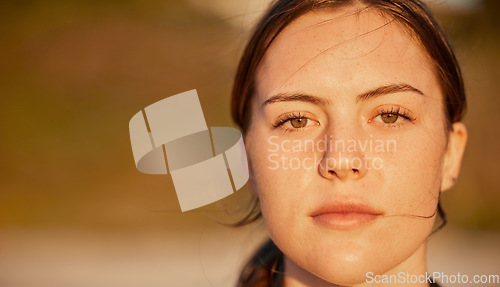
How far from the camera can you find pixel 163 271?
432 cm

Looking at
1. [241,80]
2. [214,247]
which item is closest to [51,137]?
[214,247]

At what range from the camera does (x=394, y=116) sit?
1306 mm

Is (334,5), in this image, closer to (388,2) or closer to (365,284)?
(388,2)

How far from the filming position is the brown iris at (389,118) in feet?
4.26

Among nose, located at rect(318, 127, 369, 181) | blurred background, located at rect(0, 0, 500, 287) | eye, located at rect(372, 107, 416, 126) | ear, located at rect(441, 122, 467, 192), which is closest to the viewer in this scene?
nose, located at rect(318, 127, 369, 181)

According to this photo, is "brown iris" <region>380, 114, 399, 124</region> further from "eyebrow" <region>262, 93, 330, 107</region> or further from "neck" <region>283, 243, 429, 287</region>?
"neck" <region>283, 243, 429, 287</region>

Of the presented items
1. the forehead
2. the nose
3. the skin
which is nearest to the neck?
the skin

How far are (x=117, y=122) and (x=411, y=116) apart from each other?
4.86 meters

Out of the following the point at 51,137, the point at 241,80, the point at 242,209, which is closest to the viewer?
the point at 241,80

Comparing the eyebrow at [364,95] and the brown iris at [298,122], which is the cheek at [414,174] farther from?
the brown iris at [298,122]

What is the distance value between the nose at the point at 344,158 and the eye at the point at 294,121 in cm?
11

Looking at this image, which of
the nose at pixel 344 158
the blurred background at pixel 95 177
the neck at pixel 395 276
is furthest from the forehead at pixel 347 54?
the blurred background at pixel 95 177

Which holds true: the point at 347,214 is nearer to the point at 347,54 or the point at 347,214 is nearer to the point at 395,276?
the point at 395,276

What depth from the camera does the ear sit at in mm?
1492
